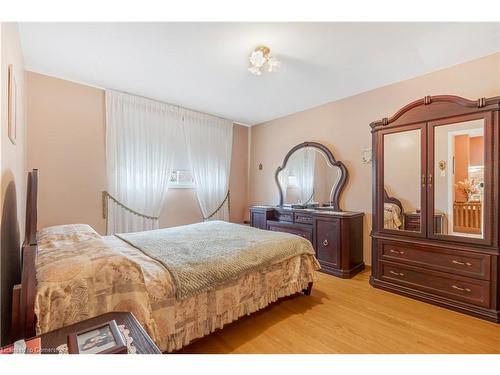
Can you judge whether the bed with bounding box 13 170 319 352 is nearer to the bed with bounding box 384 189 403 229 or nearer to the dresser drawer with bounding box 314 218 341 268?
the dresser drawer with bounding box 314 218 341 268

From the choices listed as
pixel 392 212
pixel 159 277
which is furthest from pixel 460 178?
pixel 159 277

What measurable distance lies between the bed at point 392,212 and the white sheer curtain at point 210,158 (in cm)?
269

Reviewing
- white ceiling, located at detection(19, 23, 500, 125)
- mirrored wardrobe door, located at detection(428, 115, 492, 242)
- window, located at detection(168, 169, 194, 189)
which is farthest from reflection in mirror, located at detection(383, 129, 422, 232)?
window, located at detection(168, 169, 194, 189)

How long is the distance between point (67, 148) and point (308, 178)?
338 centimetres

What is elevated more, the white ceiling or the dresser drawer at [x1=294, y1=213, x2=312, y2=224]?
the white ceiling

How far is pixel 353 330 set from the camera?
189cm

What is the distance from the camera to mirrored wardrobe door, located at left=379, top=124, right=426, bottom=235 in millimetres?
2457

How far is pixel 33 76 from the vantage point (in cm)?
269

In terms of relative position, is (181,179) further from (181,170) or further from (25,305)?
(25,305)

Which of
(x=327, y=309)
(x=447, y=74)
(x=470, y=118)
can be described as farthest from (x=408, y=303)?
(x=447, y=74)

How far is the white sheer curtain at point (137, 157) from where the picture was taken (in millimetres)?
3189

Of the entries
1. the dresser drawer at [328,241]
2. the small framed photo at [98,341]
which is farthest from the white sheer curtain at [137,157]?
the small framed photo at [98,341]

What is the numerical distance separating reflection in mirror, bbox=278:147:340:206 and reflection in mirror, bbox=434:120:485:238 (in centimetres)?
134
